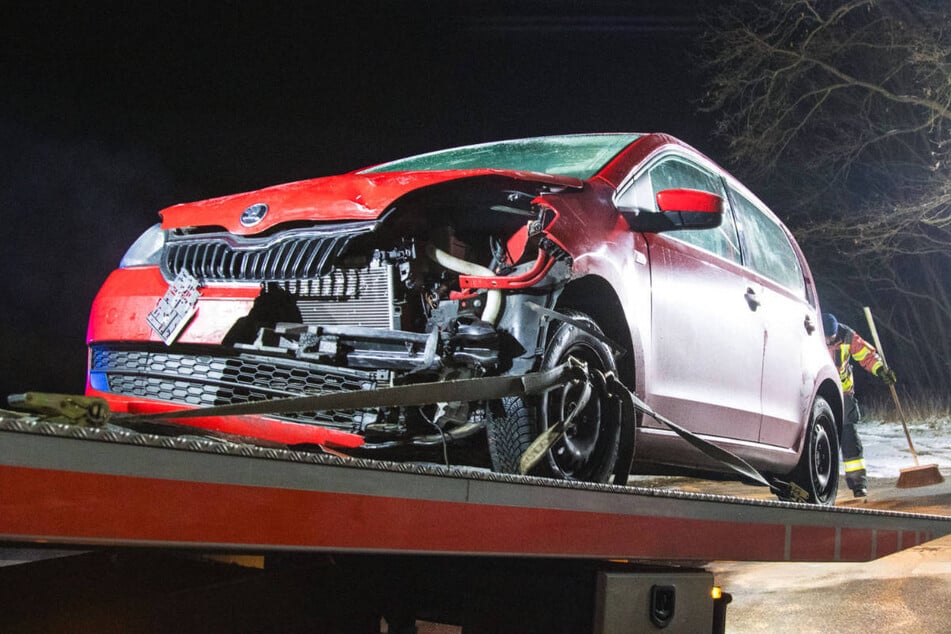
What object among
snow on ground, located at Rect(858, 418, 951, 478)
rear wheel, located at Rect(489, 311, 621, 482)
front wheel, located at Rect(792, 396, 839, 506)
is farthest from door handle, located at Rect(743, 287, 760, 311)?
snow on ground, located at Rect(858, 418, 951, 478)

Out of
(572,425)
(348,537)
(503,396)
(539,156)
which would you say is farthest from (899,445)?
(348,537)

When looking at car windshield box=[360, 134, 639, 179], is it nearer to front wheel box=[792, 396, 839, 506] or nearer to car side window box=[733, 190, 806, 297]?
car side window box=[733, 190, 806, 297]

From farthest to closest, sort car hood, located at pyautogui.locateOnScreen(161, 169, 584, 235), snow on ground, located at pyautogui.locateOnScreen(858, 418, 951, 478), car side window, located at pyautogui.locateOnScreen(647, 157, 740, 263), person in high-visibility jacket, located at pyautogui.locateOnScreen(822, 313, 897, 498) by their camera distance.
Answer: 1. snow on ground, located at pyautogui.locateOnScreen(858, 418, 951, 478)
2. person in high-visibility jacket, located at pyautogui.locateOnScreen(822, 313, 897, 498)
3. car side window, located at pyautogui.locateOnScreen(647, 157, 740, 263)
4. car hood, located at pyautogui.locateOnScreen(161, 169, 584, 235)

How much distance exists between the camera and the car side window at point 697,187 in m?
3.65

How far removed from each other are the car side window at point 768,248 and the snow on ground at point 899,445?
597 cm

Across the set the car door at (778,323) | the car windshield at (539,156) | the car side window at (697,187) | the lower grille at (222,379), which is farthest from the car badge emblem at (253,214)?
the car door at (778,323)

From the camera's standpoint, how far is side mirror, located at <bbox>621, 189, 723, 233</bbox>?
305 cm

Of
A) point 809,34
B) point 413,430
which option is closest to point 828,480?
point 413,430

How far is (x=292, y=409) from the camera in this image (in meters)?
2.00

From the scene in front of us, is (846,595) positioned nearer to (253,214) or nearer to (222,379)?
(222,379)

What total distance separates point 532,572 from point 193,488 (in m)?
1.09

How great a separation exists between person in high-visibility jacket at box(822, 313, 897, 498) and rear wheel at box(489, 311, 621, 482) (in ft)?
11.2

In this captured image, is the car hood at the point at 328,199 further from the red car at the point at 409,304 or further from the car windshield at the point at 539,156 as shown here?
the car windshield at the point at 539,156

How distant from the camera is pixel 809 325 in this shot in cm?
473
